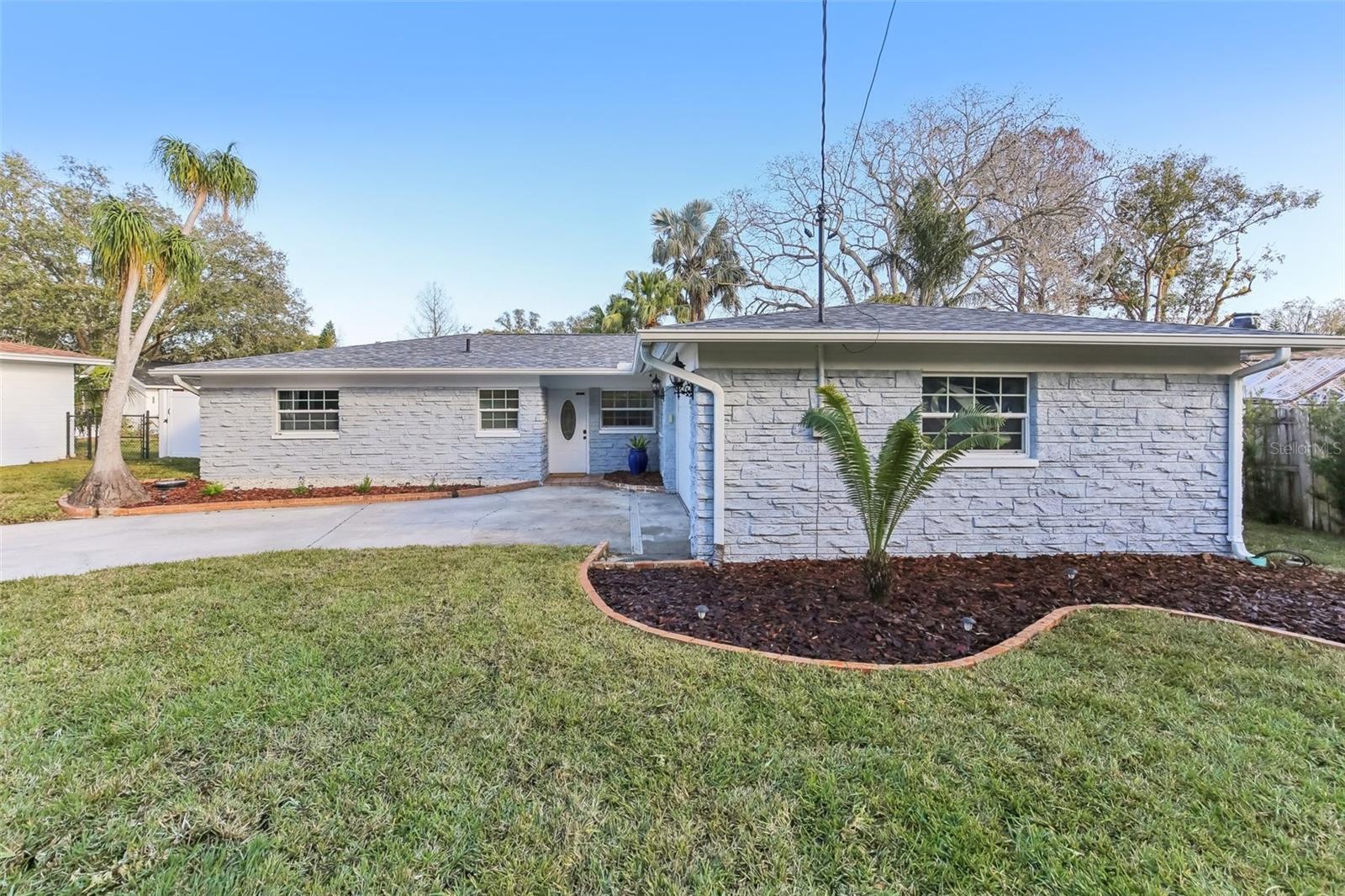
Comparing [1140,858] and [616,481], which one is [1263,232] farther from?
[1140,858]

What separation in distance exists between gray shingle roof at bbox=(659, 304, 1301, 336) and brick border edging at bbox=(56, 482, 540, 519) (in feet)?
22.9

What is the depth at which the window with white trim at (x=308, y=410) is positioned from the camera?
1133 cm

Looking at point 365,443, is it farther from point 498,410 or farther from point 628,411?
point 628,411

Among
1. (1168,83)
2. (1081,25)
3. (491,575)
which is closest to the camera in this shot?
(491,575)

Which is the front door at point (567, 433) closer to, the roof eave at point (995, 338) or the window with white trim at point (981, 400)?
the roof eave at point (995, 338)

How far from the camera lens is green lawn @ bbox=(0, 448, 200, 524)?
8844mm

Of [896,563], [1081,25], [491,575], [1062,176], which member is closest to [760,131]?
[1081,25]

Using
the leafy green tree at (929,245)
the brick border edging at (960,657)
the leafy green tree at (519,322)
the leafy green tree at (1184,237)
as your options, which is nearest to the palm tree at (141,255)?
the brick border edging at (960,657)

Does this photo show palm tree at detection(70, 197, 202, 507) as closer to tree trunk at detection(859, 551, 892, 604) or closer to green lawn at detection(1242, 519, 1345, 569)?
tree trunk at detection(859, 551, 892, 604)

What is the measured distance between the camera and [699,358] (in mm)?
5871

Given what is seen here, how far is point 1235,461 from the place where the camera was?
6223 millimetres

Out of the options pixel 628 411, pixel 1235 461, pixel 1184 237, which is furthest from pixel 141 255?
pixel 1184 237

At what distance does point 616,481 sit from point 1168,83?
14.2m

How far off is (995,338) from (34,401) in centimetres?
2359
